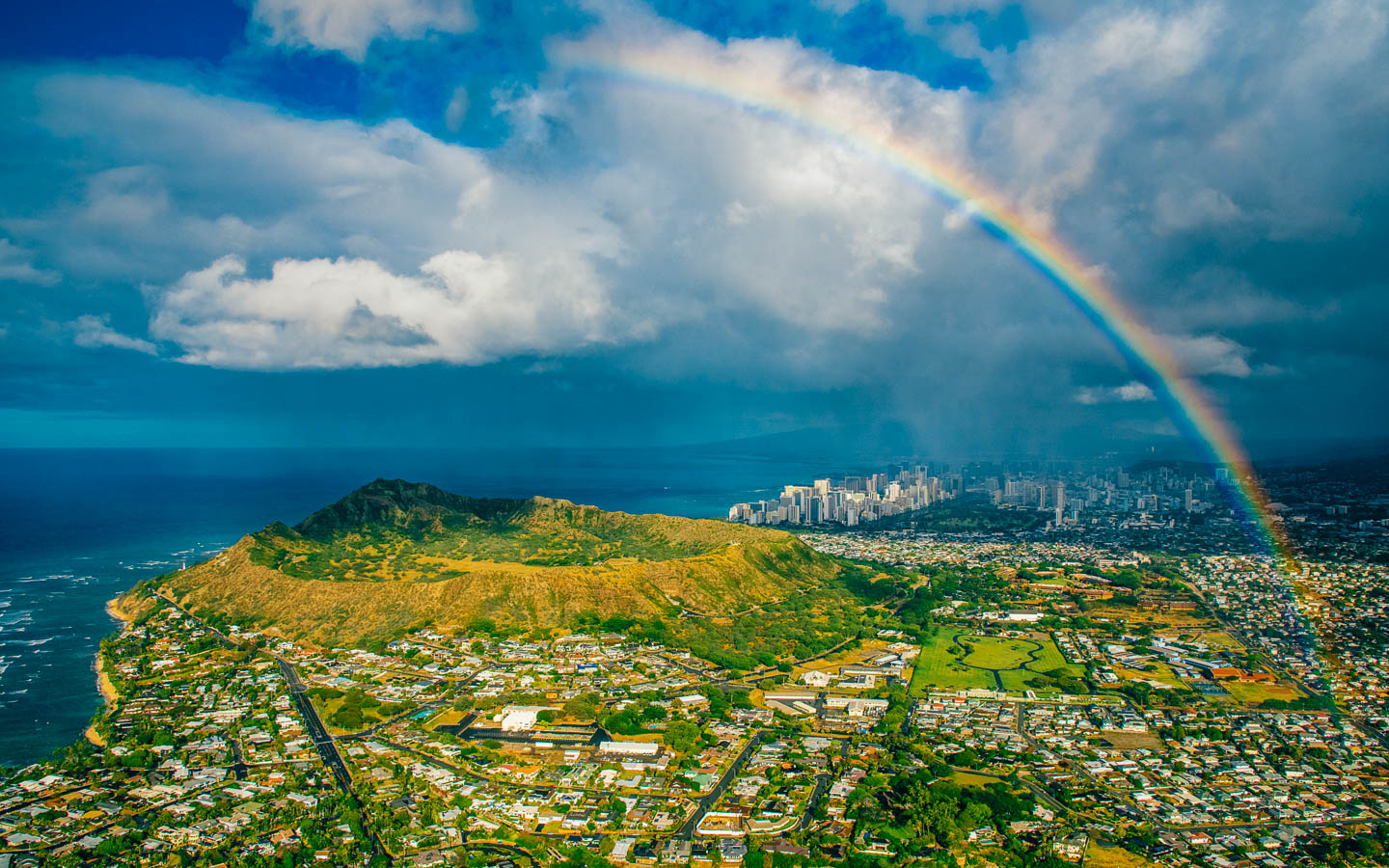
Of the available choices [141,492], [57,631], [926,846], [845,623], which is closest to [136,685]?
[57,631]

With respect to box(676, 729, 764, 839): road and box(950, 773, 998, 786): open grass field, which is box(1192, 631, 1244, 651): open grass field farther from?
box(676, 729, 764, 839): road

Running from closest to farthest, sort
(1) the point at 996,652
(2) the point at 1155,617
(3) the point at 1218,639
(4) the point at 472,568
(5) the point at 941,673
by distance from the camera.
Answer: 1. (5) the point at 941,673
2. (1) the point at 996,652
3. (3) the point at 1218,639
4. (2) the point at 1155,617
5. (4) the point at 472,568

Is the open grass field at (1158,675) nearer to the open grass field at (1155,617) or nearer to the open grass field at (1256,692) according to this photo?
the open grass field at (1256,692)

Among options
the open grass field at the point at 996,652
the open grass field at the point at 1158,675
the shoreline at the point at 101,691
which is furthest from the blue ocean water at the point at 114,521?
the open grass field at the point at 1158,675

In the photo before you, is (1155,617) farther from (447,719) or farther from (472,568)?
(472,568)

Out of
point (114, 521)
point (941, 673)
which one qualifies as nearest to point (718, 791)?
point (941, 673)

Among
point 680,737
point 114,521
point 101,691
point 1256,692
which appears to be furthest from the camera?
point 114,521

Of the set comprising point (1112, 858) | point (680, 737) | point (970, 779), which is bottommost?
point (1112, 858)

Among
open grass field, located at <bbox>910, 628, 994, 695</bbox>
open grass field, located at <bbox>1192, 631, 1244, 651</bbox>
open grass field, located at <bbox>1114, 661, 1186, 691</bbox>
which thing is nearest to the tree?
open grass field, located at <bbox>910, 628, 994, 695</bbox>
